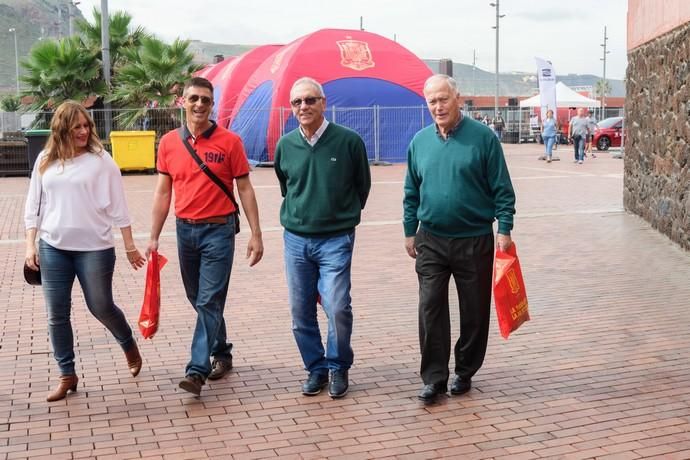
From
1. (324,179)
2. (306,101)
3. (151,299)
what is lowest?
(151,299)

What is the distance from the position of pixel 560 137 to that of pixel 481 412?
36024mm

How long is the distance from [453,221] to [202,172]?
56.7 inches

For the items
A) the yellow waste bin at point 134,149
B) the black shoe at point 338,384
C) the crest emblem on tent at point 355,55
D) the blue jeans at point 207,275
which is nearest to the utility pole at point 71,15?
the yellow waste bin at point 134,149

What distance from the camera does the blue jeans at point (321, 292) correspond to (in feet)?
17.4

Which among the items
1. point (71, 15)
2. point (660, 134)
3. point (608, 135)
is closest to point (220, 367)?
point (660, 134)

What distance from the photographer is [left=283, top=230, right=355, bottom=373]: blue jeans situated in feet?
17.4

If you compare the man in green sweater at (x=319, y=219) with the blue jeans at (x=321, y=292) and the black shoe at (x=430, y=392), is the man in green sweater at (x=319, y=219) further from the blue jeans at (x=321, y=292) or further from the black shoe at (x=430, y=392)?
the black shoe at (x=430, y=392)

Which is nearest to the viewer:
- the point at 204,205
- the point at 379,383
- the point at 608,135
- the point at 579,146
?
the point at 204,205

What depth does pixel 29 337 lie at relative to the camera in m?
6.82

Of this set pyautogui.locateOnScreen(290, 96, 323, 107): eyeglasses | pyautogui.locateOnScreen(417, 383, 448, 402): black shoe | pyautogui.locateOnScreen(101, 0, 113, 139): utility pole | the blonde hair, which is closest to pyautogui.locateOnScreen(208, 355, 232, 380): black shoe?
pyautogui.locateOnScreen(417, 383, 448, 402): black shoe

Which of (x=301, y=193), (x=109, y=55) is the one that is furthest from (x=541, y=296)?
(x=109, y=55)

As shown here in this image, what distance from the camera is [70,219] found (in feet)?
16.9

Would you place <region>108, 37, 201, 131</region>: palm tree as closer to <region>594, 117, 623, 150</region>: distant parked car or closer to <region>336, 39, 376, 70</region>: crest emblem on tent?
<region>336, 39, 376, 70</region>: crest emblem on tent

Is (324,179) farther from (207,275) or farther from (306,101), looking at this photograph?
(207,275)
